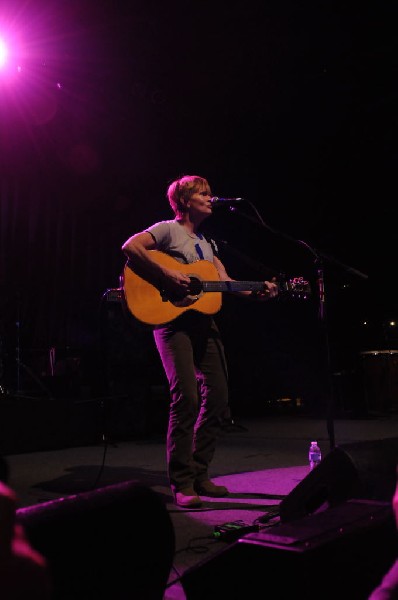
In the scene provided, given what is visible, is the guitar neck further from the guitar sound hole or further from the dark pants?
the dark pants

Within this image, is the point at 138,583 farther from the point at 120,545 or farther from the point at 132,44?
the point at 132,44

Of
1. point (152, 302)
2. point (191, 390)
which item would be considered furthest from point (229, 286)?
point (191, 390)

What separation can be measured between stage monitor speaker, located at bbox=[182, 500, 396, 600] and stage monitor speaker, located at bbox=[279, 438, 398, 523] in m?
0.40

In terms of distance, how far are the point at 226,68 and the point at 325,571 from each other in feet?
21.2

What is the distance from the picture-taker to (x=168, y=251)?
3.68m

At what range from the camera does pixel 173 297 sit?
347cm

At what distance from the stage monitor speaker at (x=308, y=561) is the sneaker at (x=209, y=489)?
1861 mm

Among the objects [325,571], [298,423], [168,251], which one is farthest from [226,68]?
[325,571]

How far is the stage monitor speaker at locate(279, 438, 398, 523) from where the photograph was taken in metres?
2.14

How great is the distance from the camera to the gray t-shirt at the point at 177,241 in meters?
3.65

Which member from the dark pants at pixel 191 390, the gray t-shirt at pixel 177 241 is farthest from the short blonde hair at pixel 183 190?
the dark pants at pixel 191 390

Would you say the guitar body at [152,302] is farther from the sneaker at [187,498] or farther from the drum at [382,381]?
the drum at [382,381]

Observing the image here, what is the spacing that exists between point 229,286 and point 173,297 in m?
0.43

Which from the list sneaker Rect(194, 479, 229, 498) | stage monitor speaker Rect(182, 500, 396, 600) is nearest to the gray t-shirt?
sneaker Rect(194, 479, 229, 498)
